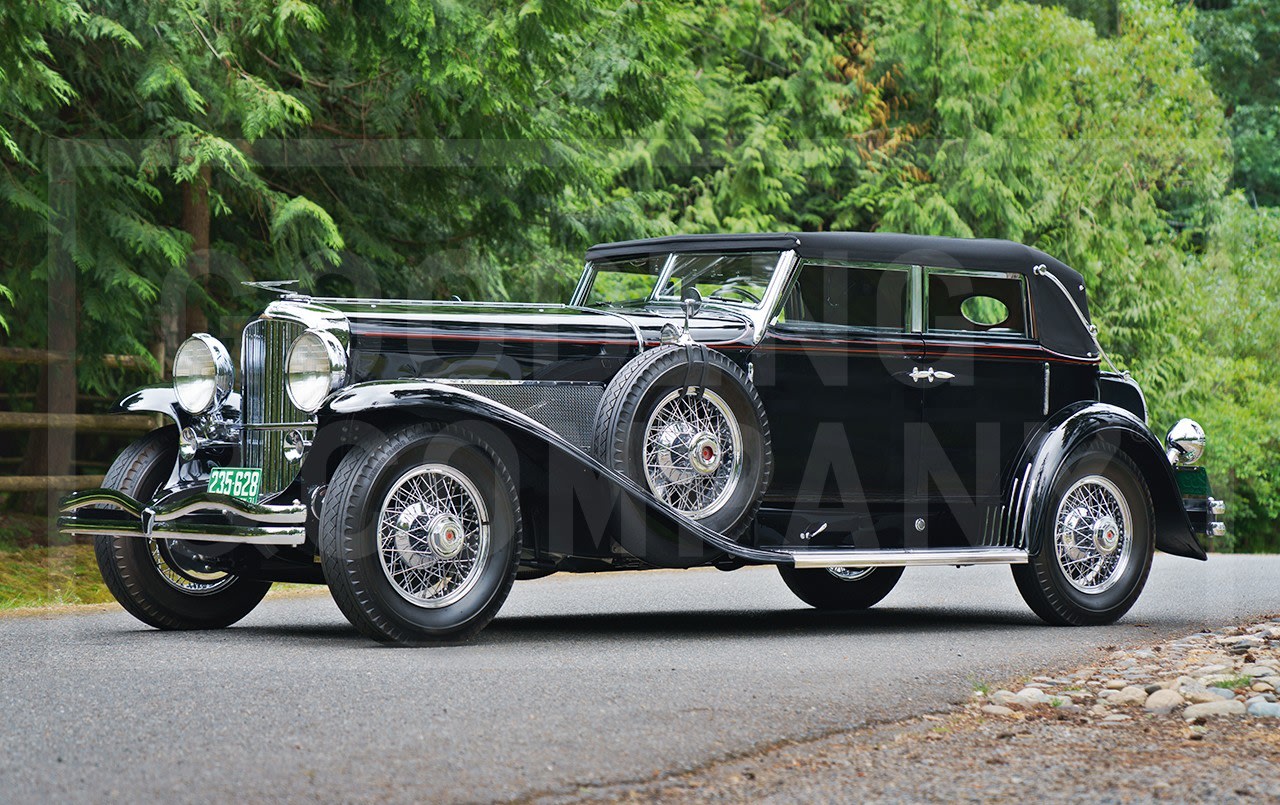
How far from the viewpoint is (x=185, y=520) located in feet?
21.3

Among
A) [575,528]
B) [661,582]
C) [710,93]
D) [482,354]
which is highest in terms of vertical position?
[710,93]

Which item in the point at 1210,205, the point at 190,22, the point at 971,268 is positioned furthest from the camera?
the point at 1210,205

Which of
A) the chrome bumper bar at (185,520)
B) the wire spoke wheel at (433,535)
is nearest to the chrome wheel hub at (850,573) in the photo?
the wire spoke wheel at (433,535)

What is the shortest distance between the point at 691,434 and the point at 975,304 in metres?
2.38

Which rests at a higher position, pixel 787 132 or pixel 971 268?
pixel 787 132

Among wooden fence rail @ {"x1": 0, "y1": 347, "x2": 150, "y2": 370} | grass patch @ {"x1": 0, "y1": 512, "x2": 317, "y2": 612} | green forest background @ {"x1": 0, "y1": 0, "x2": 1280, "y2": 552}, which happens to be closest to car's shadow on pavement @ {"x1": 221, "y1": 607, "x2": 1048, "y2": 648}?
grass patch @ {"x1": 0, "y1": 512, "x2": 317, "y2": 612}

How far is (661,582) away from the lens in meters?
11.3

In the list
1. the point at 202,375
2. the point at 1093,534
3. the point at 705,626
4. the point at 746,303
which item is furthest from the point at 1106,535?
the point at 202,375

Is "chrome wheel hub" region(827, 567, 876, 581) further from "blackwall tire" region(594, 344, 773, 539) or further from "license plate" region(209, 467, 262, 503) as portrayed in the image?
"license plate" region(209, 467, 262, 503)

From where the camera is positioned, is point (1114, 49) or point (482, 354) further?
point (1114, 49)

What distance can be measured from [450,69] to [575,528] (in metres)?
5.49

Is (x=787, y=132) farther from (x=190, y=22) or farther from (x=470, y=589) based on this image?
(x=470, y=589)

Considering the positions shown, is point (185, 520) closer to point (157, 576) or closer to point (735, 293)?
point (157, 576)

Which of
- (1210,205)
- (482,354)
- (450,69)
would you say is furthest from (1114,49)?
(482,354)
